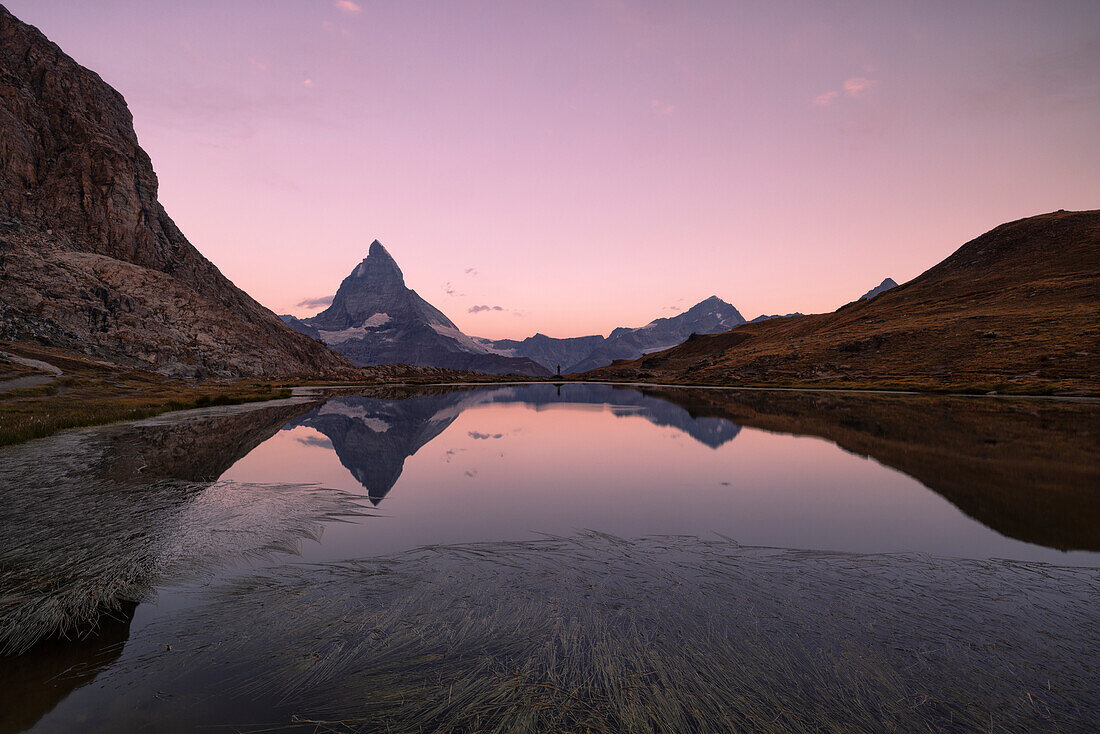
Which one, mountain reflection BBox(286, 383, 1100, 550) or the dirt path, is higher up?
the dirt path

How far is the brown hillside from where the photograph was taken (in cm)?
7725

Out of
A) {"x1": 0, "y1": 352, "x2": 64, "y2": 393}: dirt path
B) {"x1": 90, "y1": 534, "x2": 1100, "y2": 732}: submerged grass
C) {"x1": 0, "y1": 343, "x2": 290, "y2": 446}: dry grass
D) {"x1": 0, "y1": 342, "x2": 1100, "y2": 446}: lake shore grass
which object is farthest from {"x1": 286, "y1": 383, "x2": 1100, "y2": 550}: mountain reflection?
{"x1": 0, "y1": 352, "x2": 64, "y2": 393}: dirt path

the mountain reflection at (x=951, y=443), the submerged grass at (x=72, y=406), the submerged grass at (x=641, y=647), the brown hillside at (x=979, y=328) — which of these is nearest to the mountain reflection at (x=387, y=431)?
the mountain reflection at (x=951, y=443)

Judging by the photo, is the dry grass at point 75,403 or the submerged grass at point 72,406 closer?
the submerged grass at point 72,406

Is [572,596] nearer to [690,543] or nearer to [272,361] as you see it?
[690,543]

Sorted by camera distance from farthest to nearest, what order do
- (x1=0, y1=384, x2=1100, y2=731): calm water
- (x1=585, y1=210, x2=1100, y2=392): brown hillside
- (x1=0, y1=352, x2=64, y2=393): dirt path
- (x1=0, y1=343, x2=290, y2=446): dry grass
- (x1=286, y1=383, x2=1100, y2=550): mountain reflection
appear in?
(x1=585, y1=210, x2=1100, y2=392): brown hillside → (x1=0, y1=352, x2=64, y2=393): dirt path → (x1=0, y1=343, x2=290, y2=446): dry grass → (x1=286, y1=383, x2=1100, y2=550): mountain reflection → (x1=0, y1=384, x2=1100, y2=731): calm water

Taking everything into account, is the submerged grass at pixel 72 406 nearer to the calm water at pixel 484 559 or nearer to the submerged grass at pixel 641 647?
the calm water at pixel 484 559

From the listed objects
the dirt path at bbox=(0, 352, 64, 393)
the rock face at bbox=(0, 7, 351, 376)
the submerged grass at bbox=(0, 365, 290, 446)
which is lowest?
the submerged grass at bbox=(0, 365, 290, 446)

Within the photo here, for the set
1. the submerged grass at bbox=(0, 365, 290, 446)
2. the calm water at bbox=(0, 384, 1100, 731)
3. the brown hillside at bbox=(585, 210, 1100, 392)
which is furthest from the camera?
the brown hillside at bbox=(585, 210, 1100, 392)

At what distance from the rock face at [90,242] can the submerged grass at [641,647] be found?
129282 millimetres

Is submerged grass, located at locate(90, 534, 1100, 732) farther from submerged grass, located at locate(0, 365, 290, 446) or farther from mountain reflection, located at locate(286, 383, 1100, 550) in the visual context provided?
submerged grass, located at locate(0, 365, 290, 446)

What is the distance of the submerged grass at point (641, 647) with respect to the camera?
236 inches

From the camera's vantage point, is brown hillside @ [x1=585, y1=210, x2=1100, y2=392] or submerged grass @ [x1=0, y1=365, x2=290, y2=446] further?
brown hillside @ [x1=585, y1=210, x2=1100, y2=392]

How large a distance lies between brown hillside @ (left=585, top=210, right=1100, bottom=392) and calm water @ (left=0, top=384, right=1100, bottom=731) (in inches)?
2806
